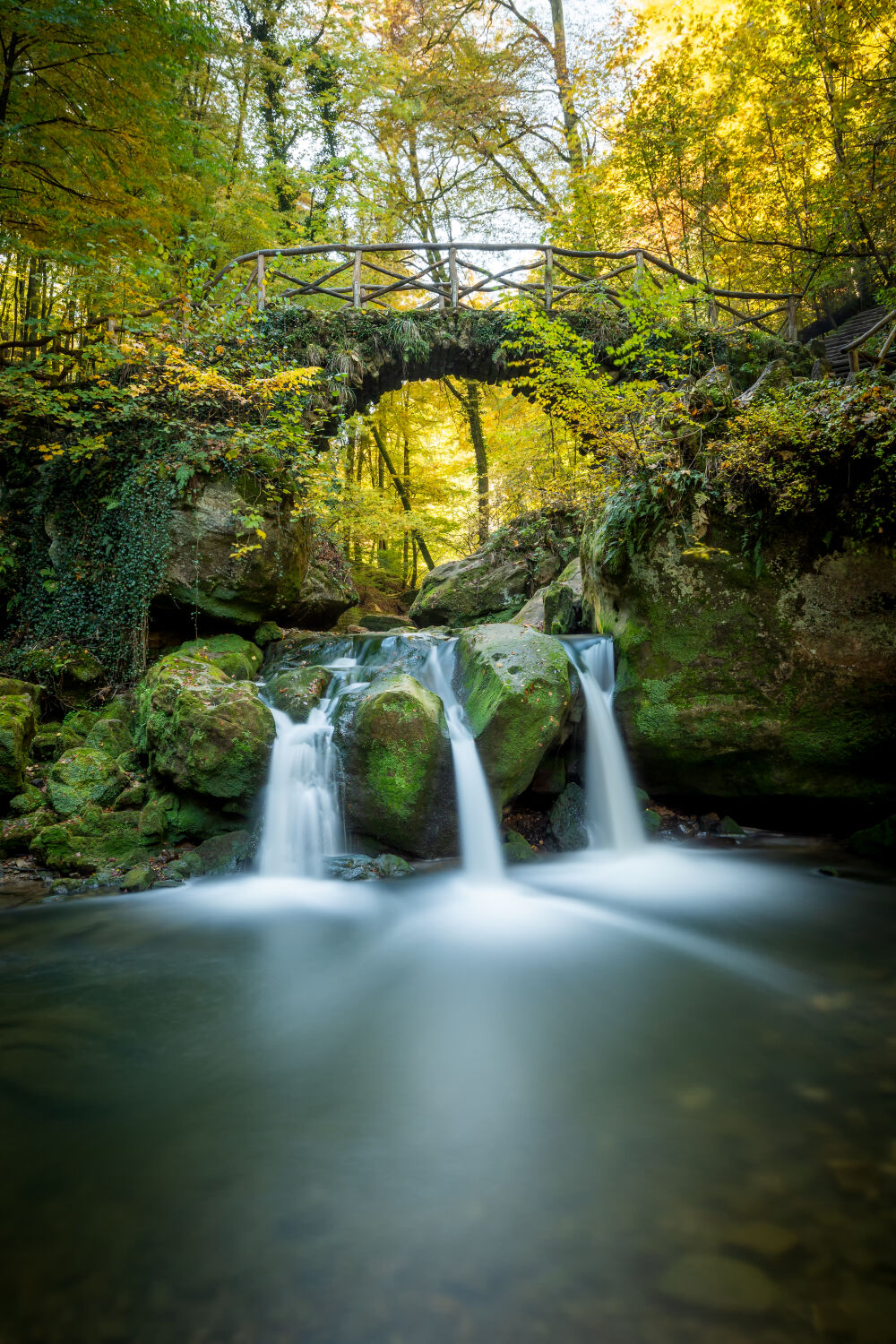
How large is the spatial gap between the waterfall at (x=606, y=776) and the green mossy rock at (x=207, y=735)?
3.11 meters

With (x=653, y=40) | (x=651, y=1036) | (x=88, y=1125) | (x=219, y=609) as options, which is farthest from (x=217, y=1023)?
(x=653, y=40)

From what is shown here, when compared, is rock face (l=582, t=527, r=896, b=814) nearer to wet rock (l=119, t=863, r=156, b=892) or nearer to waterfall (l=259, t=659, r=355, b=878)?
waterfall (l=259, t=659, r=355, b=878)

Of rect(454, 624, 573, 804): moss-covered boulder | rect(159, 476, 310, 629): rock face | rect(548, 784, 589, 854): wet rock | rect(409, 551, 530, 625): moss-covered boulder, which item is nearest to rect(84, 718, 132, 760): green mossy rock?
rect(159, 476, 310, 629): rock face

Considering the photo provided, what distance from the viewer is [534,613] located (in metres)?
9.28

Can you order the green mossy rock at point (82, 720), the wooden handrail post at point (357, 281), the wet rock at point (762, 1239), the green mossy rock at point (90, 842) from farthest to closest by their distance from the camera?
the wooden handrail post at point (357, 281) < the green mossy rock at point (82, 720) < the green mossy rock at point (90, 842) < the wet rock at point (762, 1239)

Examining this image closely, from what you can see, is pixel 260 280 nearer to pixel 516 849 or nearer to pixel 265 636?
pixel 265 636

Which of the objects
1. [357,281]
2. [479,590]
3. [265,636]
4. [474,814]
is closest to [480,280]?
[357,281]

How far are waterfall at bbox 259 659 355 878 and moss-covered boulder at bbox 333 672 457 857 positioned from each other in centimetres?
A: 17

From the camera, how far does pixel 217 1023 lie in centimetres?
282

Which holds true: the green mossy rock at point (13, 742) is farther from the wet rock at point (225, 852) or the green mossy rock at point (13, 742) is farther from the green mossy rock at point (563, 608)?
the green mossy rock at point (563, 608)

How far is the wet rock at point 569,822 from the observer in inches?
Result: 226

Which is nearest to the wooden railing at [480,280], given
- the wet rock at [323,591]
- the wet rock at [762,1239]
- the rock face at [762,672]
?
the wet rock at [323,591]

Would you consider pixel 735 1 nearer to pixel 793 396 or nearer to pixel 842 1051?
pixel 793 396

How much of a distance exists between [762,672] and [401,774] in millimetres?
3440
